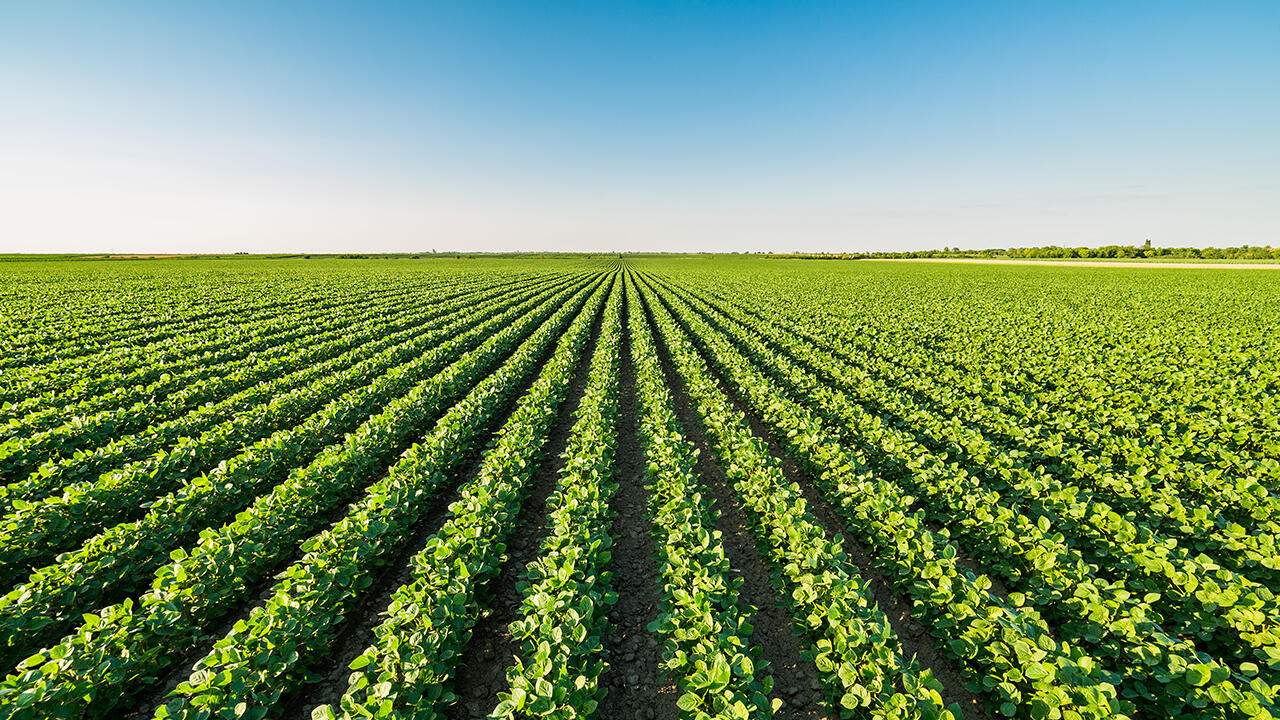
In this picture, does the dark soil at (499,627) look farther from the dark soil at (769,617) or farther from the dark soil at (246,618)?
the dark soil at (769,617)

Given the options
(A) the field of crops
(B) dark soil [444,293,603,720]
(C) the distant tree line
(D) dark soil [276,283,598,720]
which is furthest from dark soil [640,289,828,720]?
(C) the distant tree line

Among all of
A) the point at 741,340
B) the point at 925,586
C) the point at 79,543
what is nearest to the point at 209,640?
the point at 79,543

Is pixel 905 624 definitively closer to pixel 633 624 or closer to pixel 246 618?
pixel 633 624

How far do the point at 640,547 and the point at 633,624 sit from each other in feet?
4.84

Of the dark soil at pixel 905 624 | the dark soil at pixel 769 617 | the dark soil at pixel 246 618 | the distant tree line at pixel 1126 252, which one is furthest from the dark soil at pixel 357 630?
the distant tree line at pixel 1126 252

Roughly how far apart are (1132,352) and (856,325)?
9.18 m

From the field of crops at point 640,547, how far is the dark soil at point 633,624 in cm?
4

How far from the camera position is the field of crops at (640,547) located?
12.4 feet

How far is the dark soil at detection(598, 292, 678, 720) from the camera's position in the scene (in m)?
4.43

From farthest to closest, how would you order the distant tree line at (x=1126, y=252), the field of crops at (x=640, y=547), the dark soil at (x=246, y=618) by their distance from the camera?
the distant tree line at (x=1126, y=252) < the dark soil at (x=246, y=618) < the field of crops at (x=640, y=547)

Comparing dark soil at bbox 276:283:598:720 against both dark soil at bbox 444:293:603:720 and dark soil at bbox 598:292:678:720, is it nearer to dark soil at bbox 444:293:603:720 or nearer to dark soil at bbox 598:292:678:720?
dark soil at bbox 444:293:603:720

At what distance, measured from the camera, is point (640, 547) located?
679 cm

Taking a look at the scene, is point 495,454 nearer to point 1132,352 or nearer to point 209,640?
point 209,640

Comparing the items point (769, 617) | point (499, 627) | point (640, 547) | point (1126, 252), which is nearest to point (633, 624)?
point (640, 547)
